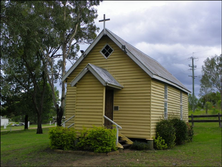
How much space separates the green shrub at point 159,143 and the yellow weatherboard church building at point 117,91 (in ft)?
1.11

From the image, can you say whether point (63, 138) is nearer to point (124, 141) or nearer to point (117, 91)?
point (124, 141)

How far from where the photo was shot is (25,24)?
13.9 m

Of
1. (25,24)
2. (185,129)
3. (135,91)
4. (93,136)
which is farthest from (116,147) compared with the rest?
(25,24)

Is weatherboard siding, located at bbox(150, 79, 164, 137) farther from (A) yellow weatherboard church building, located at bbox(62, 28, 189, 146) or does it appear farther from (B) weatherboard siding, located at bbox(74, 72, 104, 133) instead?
(B) weatherboard siding, located at bbox(74, 72, 104, 133)

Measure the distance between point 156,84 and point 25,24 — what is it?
28.5 ft

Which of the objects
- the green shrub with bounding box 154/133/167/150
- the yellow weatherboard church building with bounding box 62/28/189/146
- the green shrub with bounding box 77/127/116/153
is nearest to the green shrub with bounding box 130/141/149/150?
the yellow weatherboard church building with bounding box 62/28/189/146

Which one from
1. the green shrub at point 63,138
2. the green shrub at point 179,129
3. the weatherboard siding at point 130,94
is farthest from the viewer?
the green shrub at point 179,129

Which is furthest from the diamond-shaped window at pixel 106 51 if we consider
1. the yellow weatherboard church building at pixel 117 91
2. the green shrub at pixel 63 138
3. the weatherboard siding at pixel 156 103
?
the green shrub at pixel 63 138

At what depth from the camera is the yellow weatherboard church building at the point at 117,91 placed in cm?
1155

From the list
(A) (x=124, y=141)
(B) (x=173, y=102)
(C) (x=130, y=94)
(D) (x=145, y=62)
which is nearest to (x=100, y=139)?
(A) (x=124, y=141)

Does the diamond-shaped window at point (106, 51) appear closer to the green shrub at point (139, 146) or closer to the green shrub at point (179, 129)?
the green shrub at point (139, 146)

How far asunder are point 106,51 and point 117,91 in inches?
105

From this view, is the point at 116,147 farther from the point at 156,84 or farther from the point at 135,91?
the point at 156,84

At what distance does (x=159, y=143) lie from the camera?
12.2m
